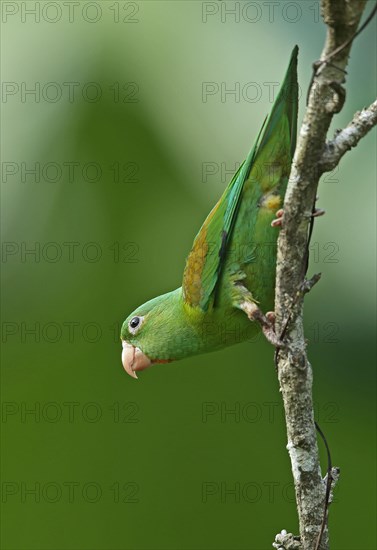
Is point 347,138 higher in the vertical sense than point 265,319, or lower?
higher

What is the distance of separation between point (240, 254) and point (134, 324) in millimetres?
951

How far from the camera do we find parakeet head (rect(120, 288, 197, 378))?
14.1 feet

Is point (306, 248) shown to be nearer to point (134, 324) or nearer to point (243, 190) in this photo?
point (243, 190)

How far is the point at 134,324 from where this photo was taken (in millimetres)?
4566

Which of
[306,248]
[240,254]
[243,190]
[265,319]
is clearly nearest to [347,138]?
[306,248]

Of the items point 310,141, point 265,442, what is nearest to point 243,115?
point 265,442

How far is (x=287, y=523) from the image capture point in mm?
5918

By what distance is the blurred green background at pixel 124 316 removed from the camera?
6.01 metres

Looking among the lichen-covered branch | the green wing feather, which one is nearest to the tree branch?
the lichen-covered branch

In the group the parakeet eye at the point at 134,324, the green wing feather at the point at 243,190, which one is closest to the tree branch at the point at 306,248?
the green wing feather at the point at 243,190

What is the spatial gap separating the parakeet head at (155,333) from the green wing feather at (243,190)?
0.61ft

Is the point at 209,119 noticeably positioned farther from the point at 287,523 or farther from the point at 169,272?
the point at 287,523

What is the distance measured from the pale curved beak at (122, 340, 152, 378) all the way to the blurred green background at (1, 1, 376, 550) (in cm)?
155

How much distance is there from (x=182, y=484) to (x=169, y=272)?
1.76 m
